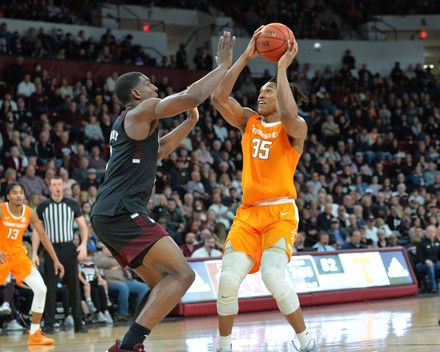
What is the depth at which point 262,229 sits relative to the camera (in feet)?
23.7

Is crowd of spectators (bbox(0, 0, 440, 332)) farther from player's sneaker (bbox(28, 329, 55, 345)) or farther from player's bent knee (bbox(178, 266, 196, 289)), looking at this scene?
player's bent knee (bbox(178, 266, 196, 289))

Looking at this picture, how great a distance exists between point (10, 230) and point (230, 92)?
188 inches

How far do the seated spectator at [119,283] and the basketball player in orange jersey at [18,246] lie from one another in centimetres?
270

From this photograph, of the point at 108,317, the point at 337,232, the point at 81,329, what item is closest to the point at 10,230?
the point at 81,329

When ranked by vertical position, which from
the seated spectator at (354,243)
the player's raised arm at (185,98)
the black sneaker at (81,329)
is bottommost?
the black sneaker at (81,329)

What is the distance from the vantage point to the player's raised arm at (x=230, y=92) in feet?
24.1

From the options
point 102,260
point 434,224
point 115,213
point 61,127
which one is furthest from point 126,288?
point 434,224

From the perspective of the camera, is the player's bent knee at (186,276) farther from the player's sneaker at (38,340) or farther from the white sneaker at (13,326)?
the white sneaker at (13,326)

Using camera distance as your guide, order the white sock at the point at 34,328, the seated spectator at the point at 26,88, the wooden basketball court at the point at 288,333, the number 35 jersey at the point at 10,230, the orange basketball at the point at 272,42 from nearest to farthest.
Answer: the orange basketball at the point at 272,42 < the wooden basketball court at the point at 288,333 < the white sock at the point at 34,328 < the number 35 jersey at the point at 10,230 < the seated spectator at the point at 26,88

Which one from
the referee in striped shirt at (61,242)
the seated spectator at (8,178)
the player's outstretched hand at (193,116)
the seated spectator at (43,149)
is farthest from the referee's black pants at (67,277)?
the seated spectator at (43,149)

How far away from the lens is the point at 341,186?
2166cm

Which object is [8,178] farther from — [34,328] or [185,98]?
[185,98]

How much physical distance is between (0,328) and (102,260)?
1.97 m

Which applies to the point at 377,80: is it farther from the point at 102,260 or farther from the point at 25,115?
the point at 102,260
